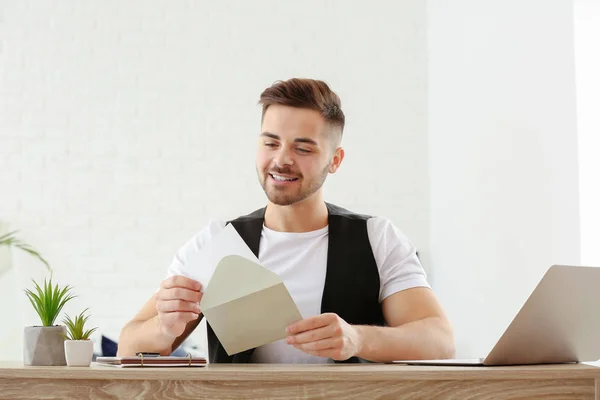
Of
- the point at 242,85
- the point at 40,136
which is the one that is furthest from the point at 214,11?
the point at 40,136

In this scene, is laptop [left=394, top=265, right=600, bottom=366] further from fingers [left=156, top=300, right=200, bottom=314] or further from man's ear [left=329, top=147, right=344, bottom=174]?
man's ear [left=329, top=147, right=344, bottom=174]

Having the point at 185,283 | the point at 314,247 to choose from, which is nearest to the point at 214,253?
the point at 185,283

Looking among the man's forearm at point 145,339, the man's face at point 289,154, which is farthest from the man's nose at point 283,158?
the man's forearm at point 145,339

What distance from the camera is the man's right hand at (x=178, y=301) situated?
165cm

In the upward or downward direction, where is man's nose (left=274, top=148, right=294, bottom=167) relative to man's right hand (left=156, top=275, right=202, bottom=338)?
upward

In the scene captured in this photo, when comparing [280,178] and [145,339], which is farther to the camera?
[280,178]

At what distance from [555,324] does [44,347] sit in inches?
36.5

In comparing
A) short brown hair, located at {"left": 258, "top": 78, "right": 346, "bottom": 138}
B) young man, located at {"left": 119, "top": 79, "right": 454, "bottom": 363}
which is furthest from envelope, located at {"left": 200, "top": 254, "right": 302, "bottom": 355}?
short brown hair, located at {"left": 258, "top": 78, "right": 346, "bottom": 138}

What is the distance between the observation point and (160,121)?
455 cm

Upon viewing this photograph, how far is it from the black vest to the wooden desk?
0.82m

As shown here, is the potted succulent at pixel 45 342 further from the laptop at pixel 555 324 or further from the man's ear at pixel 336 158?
the man's ear at pixel 336 158

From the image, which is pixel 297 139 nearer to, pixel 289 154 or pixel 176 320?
pixel 289 154

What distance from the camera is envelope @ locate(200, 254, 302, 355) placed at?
146 centimetres

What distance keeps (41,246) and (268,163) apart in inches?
102
